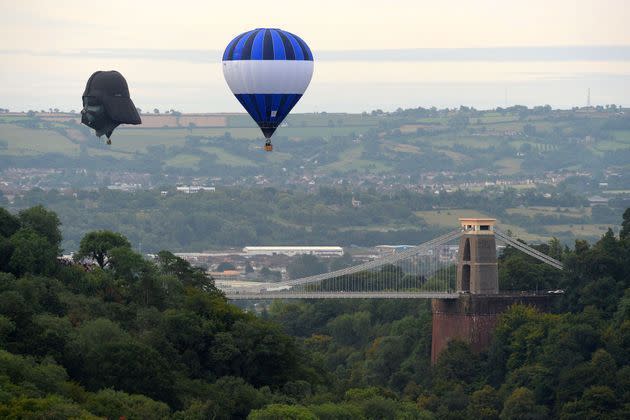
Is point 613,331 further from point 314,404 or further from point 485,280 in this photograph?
point 314,404

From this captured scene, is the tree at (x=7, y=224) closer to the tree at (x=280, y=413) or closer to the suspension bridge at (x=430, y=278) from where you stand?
the tree at (x=280, y=413)

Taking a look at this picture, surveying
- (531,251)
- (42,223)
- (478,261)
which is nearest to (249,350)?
(42,223)

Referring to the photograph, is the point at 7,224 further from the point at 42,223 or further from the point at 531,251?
the point at 531,251

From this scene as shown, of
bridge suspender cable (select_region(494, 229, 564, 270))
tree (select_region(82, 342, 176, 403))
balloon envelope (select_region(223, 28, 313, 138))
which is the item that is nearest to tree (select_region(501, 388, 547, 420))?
bridge suspender cable (select_region(494, 229, 564, 270))

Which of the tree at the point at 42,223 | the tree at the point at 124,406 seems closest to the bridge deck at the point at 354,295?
the tree at the point at 42,223

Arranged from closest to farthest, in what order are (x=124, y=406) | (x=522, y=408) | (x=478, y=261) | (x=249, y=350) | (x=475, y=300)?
(x=124, y=406) → (x=249, y=350) → (x=522, y=408) → (x=475, y=300) → (x=478, y=261)

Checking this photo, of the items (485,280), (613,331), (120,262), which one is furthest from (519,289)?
(120,262)
